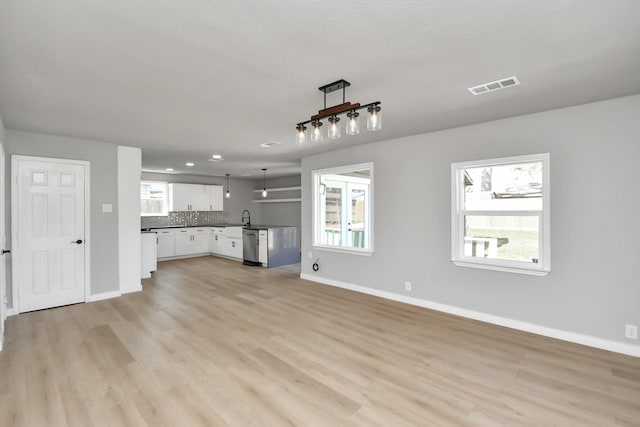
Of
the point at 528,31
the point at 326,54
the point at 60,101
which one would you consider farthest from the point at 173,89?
the point at 528,31

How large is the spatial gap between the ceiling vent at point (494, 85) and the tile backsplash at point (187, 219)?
8.28 metres

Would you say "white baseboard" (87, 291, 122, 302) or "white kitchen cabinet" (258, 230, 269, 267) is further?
"white kitchen cabinet" (258, 230, 269, 267)

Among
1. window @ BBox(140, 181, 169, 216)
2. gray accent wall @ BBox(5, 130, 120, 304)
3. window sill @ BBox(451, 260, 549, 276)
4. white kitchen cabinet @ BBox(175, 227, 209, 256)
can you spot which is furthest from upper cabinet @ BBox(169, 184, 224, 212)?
window sill @ BBox(451, 260, 549, 276)

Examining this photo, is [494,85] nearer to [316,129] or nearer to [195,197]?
[316,129]

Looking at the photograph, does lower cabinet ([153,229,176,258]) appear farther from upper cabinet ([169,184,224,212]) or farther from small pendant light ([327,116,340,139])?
small pendant light ([327,116,340,139])

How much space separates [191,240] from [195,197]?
4.16ft

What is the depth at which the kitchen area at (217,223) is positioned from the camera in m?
7.37

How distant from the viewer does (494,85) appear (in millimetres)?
2648

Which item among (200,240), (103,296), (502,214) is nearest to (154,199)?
(200,240)

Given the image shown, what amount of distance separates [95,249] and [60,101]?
2530 mm

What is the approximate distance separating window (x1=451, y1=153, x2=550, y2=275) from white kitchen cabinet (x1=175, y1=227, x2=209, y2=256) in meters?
6.99

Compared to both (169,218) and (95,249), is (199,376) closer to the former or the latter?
(95,249)

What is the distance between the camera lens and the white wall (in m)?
4.99

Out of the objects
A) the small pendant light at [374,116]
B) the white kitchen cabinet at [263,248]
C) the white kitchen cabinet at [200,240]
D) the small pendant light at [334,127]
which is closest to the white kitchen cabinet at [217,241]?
the white kitchen cabinet at [200,240]
